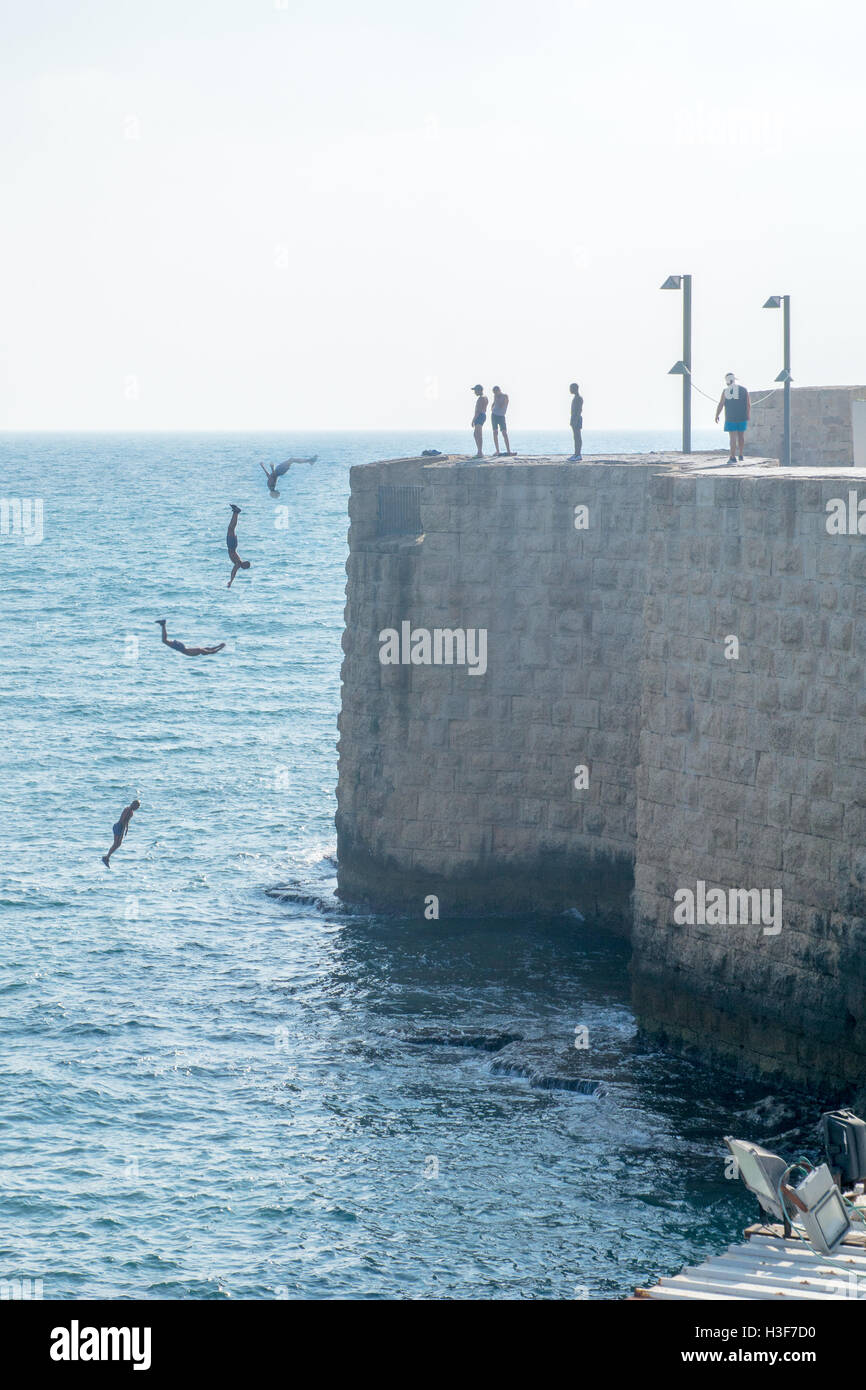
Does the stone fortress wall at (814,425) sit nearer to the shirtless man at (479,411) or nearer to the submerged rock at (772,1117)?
the shirtless man at (479,411)

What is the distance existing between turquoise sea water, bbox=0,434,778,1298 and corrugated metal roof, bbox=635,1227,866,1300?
4426mm

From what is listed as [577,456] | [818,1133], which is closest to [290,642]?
[577,456]

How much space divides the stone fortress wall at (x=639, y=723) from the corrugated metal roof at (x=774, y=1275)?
281 inches

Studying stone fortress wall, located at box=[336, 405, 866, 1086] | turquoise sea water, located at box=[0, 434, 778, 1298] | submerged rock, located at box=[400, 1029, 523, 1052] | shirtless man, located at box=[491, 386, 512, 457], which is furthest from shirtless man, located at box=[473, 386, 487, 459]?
submerged rock, located at box=[400, 1029, 523, 1052]

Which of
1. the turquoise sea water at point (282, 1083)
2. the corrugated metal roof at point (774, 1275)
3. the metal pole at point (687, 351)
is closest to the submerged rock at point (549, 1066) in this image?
the turquoise sea water at point (282, 1083)

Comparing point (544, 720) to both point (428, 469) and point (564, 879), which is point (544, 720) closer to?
point (564, 879)

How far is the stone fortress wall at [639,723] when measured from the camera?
23.2 meters

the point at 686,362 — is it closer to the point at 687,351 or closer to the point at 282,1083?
the point at 687,351

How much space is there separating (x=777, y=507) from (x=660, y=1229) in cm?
940

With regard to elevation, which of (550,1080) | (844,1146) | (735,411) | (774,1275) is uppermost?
(735,411)

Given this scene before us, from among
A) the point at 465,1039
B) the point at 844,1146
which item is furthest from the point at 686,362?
the point at 844,1146

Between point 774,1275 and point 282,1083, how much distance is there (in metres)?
12.4

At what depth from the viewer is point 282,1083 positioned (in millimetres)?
26359

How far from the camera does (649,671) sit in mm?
26312
